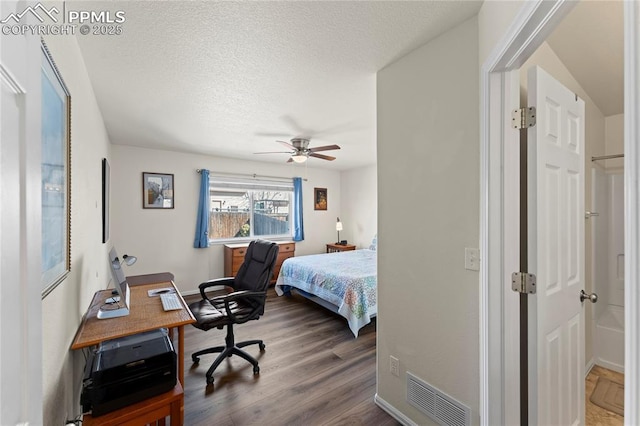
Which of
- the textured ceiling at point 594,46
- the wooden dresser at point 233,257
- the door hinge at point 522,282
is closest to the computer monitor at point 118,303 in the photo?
the door hinge at point 522,282

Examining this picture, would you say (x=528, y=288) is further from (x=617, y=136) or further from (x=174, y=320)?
(x=617, y=136)

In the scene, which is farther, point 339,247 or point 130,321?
point 339,247

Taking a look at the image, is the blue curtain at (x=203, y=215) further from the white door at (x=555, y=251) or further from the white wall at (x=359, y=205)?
the white door at (x=555, y=251)

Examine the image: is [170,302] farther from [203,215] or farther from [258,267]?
[203,215]

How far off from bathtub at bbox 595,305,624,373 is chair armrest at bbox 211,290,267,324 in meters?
2.98

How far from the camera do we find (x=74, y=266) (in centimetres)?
151

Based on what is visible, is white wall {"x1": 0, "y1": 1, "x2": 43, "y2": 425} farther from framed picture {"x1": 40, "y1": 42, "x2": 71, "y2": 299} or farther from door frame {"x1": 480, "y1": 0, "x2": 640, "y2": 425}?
door frame {"x1": 480, "y1": 0, "x2": 640, "y2": 425}

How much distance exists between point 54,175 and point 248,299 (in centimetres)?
191

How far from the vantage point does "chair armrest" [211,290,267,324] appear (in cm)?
238

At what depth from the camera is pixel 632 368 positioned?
20.3 inches

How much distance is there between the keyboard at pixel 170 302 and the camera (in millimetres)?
1897

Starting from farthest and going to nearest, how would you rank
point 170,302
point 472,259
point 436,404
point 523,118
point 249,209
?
1. point 249,209
2. point 170,302
3. point 436,404
4. point 472,259
5. point 523,118

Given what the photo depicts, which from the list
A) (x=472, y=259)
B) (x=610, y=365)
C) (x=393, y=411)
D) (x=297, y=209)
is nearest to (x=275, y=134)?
(x=297, y=209)

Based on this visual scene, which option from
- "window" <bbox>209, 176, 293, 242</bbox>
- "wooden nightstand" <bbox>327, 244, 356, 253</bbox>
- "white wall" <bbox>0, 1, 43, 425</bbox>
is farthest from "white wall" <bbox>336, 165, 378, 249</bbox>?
"white wall" <bbox>0, 1, 43, 425</bbox>
